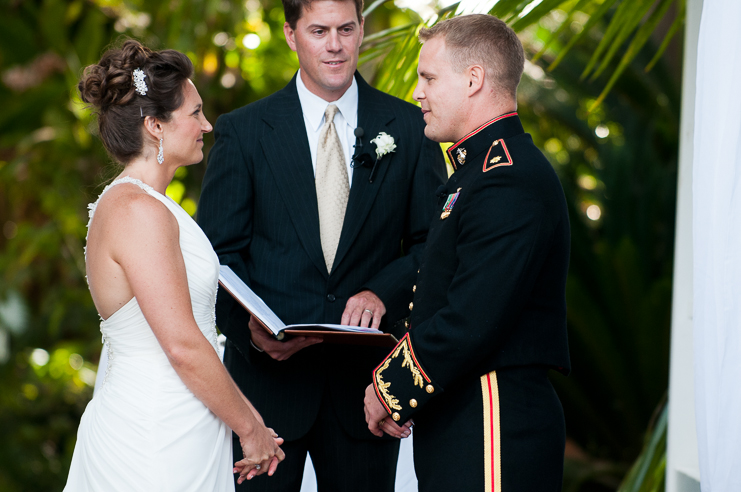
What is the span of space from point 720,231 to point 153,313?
120 cm

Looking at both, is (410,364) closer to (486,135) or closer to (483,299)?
(483,299)

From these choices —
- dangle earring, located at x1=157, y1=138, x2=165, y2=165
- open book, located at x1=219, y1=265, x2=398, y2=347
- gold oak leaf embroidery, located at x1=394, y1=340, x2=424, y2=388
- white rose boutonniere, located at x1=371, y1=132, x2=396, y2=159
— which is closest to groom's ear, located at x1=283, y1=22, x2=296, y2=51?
white rose boutonniere, located at x1=371, y1=132, x2=396, y2=159

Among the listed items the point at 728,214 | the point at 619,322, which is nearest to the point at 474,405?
the point at 728,214

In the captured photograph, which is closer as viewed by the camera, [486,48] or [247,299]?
[486,48]

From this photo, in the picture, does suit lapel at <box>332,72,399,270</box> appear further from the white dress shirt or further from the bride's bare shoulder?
the bride's bare shoulder

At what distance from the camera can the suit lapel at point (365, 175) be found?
2.10 metres

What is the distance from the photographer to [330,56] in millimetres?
2156

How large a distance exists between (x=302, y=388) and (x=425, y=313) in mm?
612

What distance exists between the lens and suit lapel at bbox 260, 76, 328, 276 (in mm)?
2098

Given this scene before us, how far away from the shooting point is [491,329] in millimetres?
1485

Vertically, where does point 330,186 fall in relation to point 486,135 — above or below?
below

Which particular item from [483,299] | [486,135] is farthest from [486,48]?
[483,299]

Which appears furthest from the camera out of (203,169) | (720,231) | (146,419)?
(203,169)

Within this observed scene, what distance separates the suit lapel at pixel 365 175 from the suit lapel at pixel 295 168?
9 centimetres
